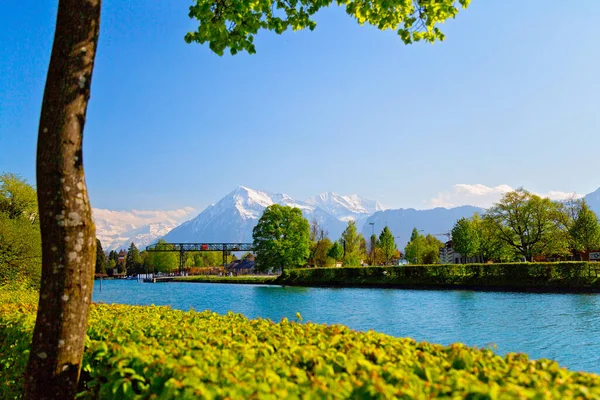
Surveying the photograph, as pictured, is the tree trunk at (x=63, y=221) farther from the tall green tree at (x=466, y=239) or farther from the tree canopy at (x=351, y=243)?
the tree canopy at (x=351, y=243)

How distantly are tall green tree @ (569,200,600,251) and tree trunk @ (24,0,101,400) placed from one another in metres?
63.1

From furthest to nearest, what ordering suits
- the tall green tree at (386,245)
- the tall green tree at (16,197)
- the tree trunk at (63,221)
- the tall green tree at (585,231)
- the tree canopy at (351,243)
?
the tall green tree at (386,245)
the tree canopy at (351,243)
the tall green tree at (585,231)
the tall green tree at (16,197)
the tree trunk at (63,221)

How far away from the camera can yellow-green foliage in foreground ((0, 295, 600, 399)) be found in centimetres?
260

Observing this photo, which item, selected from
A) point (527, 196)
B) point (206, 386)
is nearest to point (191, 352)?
point (206, 386)

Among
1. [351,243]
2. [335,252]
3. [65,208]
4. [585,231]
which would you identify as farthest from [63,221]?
[351,243]

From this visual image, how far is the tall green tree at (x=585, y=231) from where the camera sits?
181ft

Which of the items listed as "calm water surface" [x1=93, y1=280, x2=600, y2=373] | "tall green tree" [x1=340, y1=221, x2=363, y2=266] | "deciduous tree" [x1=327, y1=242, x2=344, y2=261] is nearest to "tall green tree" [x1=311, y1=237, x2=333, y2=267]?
"tall green tree" [x1=340, y1=221, x2=363, y2=266]

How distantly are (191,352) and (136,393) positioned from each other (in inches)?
20.3

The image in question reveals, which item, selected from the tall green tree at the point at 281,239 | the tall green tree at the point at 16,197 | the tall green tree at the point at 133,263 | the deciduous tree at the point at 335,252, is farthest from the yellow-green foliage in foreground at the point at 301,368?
the tall green tree at the point at 133,263

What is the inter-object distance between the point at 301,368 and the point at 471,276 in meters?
40.3

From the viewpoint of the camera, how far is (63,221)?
3.90 m

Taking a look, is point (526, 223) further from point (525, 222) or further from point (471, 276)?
point (471, 276)

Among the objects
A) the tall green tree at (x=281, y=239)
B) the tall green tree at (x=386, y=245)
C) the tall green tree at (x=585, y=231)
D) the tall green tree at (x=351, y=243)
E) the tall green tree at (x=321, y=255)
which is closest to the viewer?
the tall green tree at (x=585, y=231)

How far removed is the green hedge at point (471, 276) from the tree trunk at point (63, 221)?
123ft
